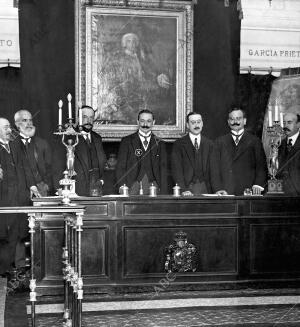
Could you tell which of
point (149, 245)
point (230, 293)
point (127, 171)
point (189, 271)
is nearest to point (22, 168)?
point (127, 171)

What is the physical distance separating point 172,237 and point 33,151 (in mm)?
2114

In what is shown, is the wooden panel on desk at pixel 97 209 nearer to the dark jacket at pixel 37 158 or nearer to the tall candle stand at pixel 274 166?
the dark jacket at pixel 37 158

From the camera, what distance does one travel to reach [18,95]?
9.71 m

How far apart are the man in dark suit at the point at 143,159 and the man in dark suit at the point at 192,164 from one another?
0.89ft

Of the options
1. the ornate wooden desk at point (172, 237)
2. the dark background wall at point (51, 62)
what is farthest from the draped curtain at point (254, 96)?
the ornate wooden desk at point (172, 237)

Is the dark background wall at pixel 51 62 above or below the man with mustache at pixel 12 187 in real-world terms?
above

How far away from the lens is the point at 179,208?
7848 mm

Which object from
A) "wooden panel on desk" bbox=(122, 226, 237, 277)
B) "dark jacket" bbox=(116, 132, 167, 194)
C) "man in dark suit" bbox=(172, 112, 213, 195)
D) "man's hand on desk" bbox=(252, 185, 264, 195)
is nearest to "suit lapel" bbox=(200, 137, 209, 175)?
"man in dark suit" bbox=(172, 112, 213, 195)

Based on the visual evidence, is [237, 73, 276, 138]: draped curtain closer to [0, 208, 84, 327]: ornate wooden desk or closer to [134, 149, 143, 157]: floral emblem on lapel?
[134, 149, 143, 157]: floral emblem on lapel

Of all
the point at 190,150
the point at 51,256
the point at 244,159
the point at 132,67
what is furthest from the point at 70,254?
the point at 132,67

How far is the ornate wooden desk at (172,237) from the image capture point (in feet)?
24.7

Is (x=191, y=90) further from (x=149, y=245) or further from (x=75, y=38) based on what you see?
(x=149, y=245)

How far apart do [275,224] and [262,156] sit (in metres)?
1.19

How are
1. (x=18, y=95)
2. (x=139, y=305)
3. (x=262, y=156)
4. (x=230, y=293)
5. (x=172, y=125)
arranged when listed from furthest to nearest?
(x=172, y=125) < (x=18, y=95) < (x=262, y=156) < (x=230, y=293) < (x=139, y=305)
